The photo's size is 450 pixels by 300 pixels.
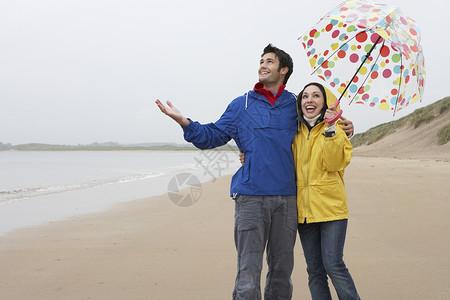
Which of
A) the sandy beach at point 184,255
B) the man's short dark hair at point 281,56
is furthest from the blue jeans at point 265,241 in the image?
the man's short dark hair at point 281,56

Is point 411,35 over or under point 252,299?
over

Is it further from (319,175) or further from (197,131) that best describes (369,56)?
(197,131)

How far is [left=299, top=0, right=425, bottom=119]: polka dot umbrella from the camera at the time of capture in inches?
108

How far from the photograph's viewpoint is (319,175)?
8.28ft

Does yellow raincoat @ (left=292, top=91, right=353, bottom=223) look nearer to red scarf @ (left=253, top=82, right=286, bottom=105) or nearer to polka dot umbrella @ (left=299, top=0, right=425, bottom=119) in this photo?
red scarf @ (left=253, top=82, right=286, bottom=105)

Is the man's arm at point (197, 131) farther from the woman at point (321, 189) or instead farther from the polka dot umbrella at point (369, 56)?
the polka dot umbrella at point (369, 56)

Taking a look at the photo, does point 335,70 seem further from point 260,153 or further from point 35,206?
point 35,206

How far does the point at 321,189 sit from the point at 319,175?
91 mm

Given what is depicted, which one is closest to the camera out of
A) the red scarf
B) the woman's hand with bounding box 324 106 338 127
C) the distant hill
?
the woman's hand with bounding box 324 106 338 127

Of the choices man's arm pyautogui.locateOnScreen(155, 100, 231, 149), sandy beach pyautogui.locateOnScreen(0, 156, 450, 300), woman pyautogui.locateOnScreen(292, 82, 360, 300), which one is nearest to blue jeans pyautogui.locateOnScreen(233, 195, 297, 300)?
woman pyautogui.locateOnScreen(292, 82, 360, 300)

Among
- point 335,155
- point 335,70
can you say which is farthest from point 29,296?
Answer: point 335,70

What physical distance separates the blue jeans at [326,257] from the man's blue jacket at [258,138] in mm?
316

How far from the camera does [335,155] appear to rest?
2.42 metres

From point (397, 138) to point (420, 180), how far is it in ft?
68.3
